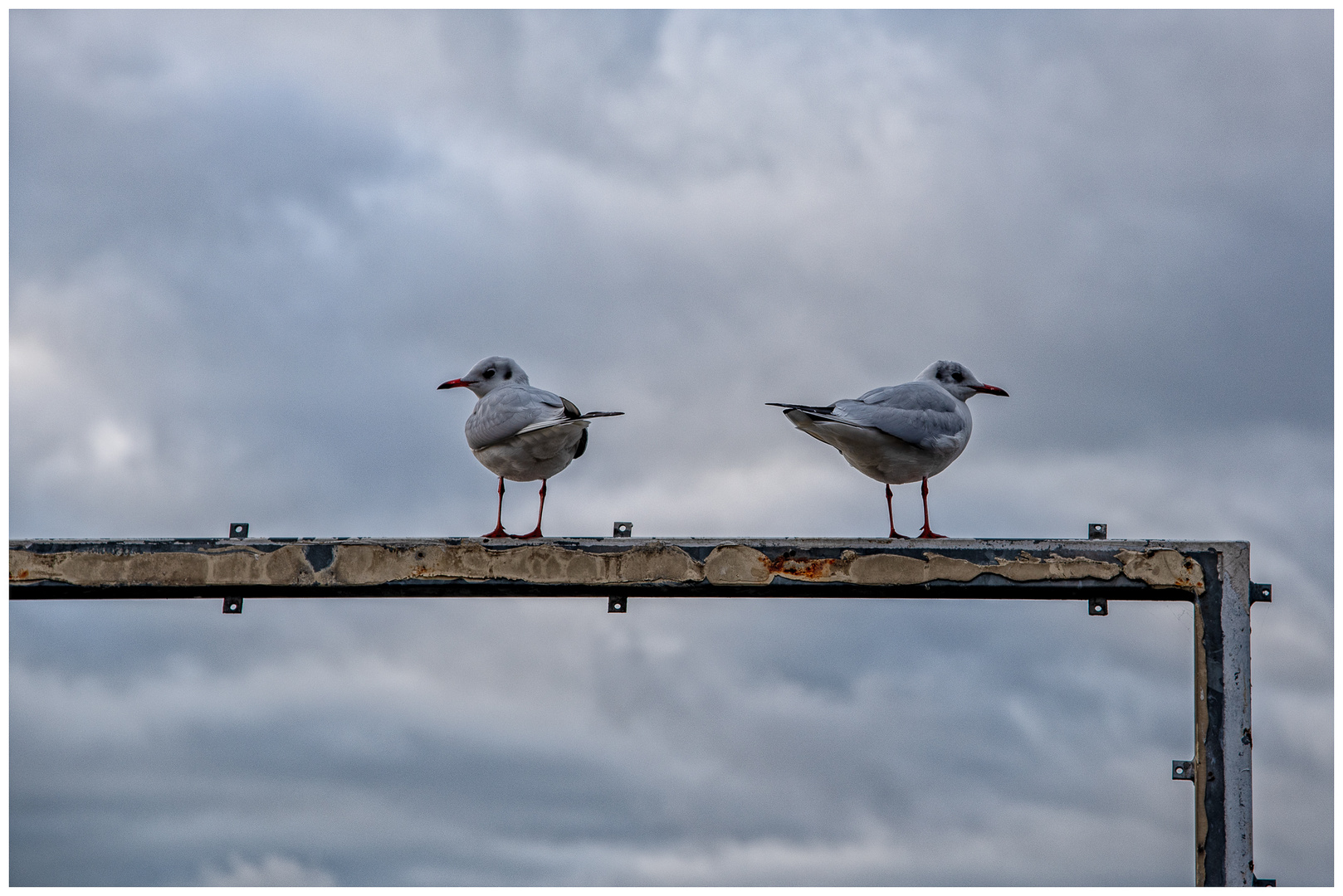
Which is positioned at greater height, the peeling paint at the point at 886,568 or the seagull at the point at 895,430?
the seagull at the point at 895,430

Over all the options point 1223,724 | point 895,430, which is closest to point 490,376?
point 895,430

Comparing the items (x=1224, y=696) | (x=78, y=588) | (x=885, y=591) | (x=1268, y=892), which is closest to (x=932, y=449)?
(x=885, y=591)

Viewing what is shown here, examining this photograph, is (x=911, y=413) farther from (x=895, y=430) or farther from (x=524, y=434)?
(x=524, y=434)

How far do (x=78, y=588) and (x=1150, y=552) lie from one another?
4967 mm

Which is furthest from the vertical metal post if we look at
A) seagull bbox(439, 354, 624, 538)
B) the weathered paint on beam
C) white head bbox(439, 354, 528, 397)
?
white head bbox(439, 354, 528, 397)

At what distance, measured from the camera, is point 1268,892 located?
16.4ft

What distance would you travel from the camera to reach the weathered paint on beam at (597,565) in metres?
5.52

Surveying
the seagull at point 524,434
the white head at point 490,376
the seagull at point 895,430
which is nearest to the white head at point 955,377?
the seagull at point 895,430

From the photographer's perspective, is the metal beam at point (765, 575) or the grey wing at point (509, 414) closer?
the metal beam at point (765, 575)

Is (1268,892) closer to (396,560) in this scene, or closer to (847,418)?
(847,418)

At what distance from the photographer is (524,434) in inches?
315

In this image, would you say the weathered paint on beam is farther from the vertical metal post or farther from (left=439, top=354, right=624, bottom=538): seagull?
(left=439, top=354, right=624, bottom=538): seagull

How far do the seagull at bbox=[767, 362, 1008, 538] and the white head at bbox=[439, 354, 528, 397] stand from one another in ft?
7.23

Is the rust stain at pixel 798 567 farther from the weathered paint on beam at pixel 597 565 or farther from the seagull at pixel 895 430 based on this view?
the seagull at pixel 895 430
